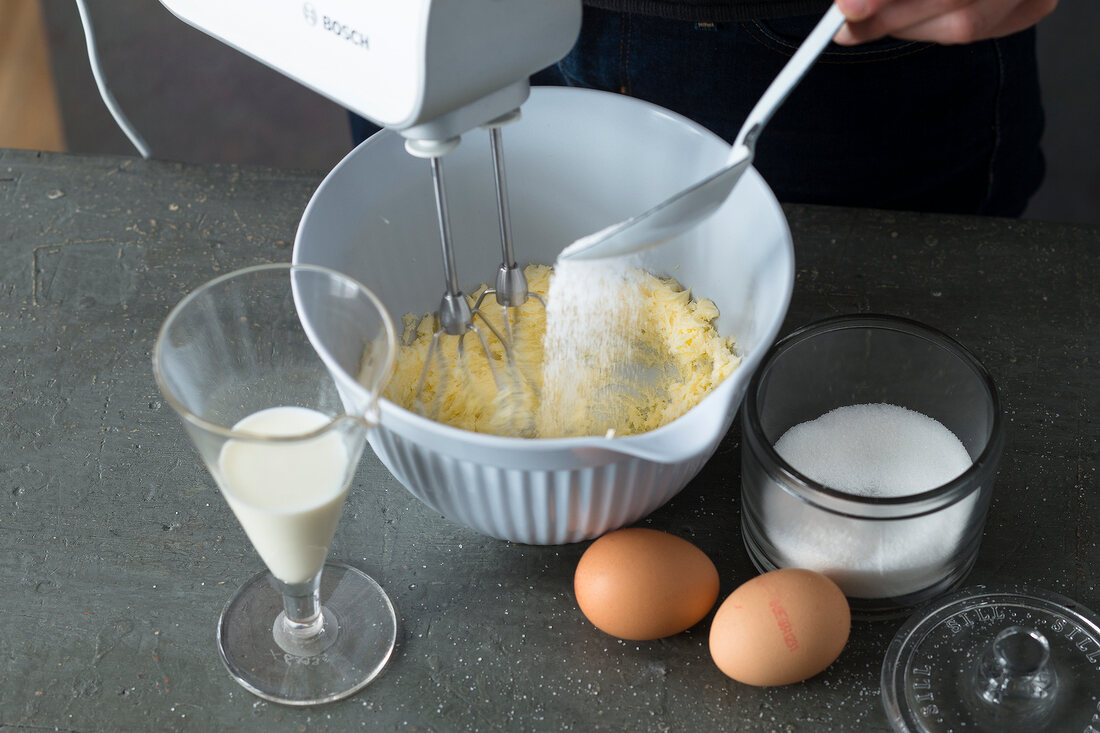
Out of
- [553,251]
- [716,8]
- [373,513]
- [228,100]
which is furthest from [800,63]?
[228,100]

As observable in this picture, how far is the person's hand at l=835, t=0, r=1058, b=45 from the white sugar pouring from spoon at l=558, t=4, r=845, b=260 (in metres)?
0.06

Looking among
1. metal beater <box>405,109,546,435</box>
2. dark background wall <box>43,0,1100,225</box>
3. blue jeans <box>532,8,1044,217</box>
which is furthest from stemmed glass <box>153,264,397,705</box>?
dark background wall <box>43,0,1100,225</box>

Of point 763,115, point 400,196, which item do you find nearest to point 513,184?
point 400,196

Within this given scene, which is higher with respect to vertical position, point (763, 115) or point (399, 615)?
point (763, 115)

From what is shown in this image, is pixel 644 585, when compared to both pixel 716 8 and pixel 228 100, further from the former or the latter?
pixel 228 100

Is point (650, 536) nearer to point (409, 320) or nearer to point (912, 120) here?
point (409, 320)

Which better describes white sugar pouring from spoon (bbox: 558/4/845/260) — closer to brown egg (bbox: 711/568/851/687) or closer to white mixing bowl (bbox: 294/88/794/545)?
white mixing bowl (bbox: 294/88/794/545)

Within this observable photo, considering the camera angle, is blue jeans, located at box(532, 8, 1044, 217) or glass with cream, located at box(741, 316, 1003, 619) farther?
blue jeans, located at box(532, 8, 1044, 217)

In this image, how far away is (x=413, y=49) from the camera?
1.95ft

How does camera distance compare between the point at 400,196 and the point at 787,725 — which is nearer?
the point at 787,725

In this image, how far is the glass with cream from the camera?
75 cm

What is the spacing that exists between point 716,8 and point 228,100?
1.77m

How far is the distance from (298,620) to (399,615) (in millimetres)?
74

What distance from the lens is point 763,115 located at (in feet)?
2.38
